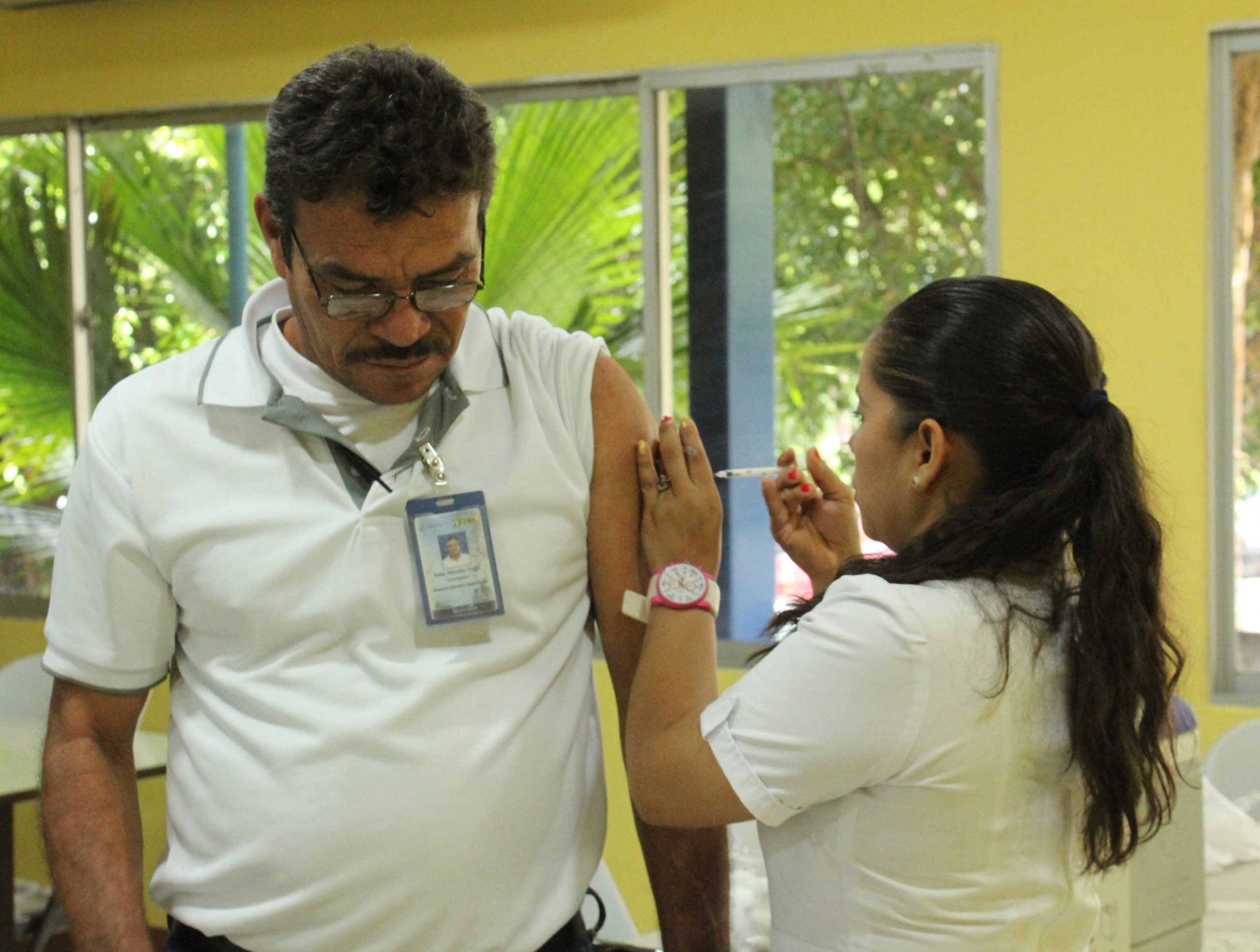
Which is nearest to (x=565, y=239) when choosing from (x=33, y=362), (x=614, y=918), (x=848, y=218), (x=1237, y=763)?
(x=848, y=218)

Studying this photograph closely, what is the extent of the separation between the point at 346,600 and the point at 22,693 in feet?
9.88

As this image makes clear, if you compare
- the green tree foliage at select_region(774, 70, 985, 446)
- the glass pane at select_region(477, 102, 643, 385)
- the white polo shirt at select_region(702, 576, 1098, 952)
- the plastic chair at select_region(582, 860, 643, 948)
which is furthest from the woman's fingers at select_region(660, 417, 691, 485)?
the glass pane at select_region(477, 102, 643, 385)

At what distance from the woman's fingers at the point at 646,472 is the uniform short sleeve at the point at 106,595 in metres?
0.50

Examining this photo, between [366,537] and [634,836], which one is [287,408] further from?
[634,836]

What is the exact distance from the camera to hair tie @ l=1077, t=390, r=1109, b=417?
4.30 ft

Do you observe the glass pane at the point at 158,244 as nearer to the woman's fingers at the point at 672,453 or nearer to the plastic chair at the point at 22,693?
the plastic chair at the point at 22,693

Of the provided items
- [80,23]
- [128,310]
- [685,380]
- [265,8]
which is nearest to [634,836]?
[685,380]

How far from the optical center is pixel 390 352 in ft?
4.21

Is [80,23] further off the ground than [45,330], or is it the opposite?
[80,23]

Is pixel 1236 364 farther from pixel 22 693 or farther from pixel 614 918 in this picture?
pixel 22 693

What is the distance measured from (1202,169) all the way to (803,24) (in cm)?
112

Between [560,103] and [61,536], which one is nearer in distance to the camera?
[61,536]

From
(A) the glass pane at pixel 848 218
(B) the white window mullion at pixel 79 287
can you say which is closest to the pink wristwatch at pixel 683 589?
(A) the glass pane at pixel 848 218

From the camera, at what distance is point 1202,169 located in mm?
3268
